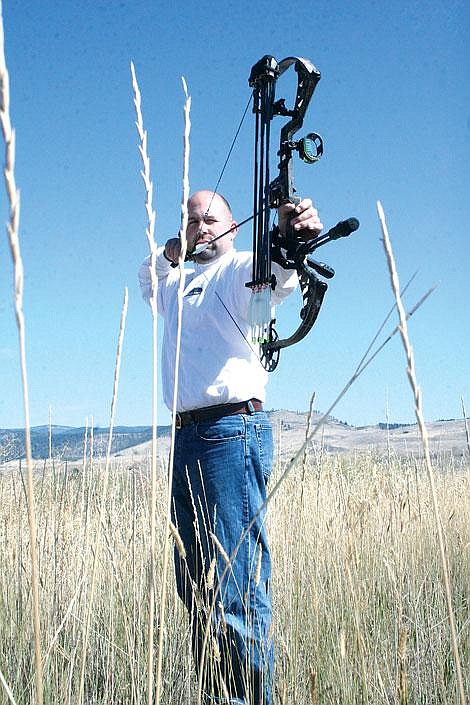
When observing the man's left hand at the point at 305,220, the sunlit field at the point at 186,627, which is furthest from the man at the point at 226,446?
the sunlit field at the point at 186,627

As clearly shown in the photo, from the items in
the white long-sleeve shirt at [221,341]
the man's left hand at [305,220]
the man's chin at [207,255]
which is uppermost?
the man's chin at [207,255]

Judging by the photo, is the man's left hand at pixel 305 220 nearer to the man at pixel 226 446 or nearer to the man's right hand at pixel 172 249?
the man at pixel 226 446

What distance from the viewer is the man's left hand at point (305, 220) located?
5.46 ft

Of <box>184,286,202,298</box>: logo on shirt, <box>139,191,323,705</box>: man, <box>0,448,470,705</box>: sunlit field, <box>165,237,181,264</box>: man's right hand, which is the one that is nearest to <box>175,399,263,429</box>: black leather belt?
<box>139,191,323,705</box>: man

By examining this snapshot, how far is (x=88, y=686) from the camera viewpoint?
6.76 feet

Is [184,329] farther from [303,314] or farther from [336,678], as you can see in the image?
[336,678]

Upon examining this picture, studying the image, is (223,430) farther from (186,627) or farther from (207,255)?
(186,627)

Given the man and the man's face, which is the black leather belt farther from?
the man's face

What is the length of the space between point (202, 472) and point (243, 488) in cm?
12

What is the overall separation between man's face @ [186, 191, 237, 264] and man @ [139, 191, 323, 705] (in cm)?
5

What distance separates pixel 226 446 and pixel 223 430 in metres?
0.05

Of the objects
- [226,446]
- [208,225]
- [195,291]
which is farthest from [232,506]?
[208,225]

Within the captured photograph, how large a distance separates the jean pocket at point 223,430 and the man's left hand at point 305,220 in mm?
547

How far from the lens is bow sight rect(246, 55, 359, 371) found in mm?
1732
